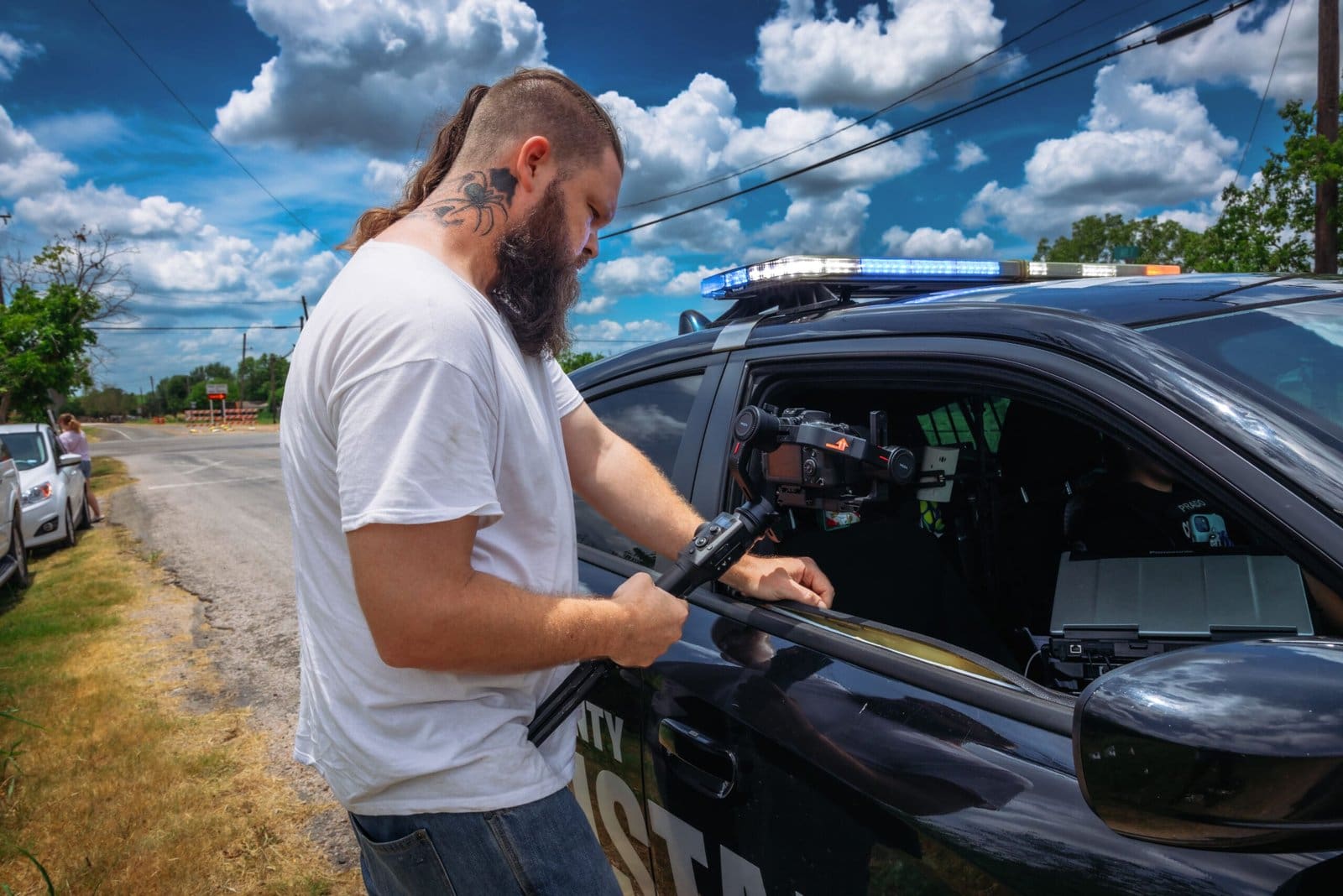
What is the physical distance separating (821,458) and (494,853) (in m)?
0.76

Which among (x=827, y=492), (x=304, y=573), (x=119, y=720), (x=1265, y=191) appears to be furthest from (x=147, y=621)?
(x=1265, y=191)

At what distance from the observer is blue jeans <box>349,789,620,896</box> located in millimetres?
1244

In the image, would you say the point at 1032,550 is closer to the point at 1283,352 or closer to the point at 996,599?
the point at 996,599

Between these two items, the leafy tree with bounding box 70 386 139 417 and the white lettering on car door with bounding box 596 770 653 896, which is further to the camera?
the leafy tree with bounding box 70 386 139 417

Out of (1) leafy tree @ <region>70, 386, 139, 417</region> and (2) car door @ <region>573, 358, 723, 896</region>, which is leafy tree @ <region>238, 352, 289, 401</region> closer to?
(1) leafy tree @ <region>70, 386, 139, 417</region>

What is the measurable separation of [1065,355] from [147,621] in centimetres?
689

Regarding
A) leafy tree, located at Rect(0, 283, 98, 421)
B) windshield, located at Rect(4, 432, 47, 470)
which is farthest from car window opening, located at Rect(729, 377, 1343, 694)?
leafy tree, located at Rect(0, 283, 98, 421)

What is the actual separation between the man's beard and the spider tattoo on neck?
4cm

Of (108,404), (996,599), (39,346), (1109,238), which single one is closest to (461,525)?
(996,599)

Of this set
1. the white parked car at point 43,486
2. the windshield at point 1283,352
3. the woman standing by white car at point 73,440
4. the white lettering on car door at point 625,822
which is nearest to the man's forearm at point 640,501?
the white lettering on car door at point 625,822

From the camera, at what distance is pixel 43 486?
30.6 feet

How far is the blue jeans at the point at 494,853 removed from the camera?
1244 mm

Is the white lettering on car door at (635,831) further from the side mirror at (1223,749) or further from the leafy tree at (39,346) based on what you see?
the leafy tree at (39,346)

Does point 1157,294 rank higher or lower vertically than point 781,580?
higher
